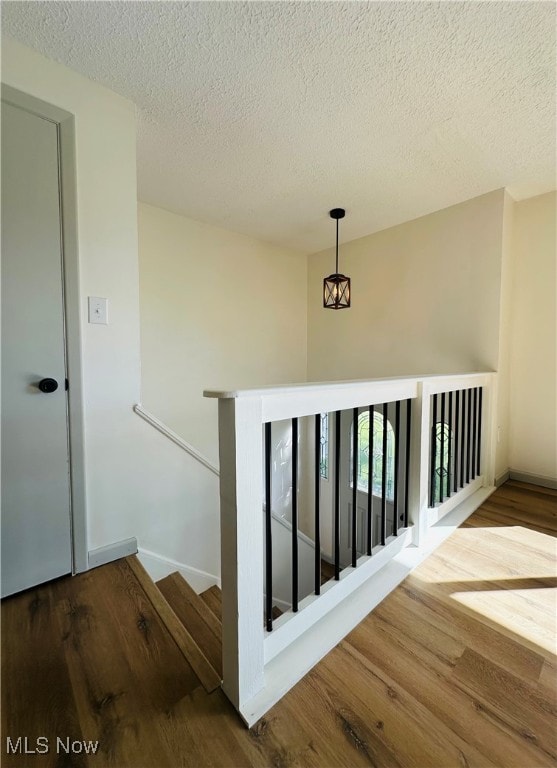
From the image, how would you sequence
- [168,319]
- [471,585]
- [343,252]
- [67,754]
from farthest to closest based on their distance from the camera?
1. [343,252]
2. [168,319]
3. [471,585]
4. [67,754]

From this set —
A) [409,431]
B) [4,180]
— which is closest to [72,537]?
[4,180]

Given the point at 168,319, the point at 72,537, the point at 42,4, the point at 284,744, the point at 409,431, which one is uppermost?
the point at 42,4

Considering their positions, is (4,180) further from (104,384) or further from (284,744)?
(284,744)

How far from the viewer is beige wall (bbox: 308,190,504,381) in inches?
103

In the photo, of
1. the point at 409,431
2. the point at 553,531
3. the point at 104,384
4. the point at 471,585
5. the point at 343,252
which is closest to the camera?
the point at 471,585

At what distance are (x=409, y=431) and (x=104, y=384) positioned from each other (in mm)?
1657

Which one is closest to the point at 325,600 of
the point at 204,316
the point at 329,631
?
the point at 329,631

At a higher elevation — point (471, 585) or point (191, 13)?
point (191, 13)

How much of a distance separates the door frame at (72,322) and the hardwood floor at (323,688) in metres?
0.26

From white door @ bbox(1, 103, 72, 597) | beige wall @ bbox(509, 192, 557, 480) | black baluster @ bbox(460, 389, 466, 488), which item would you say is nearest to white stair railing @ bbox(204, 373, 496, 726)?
black baluster @ bbox(460, 389, 466, 488)

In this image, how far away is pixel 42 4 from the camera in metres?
1.18

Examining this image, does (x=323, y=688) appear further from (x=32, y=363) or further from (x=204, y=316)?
(x=204, y=316)

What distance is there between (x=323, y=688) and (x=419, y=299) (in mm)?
3056

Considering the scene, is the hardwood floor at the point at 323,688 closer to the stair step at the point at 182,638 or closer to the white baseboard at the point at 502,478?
the stair step at the point at 182,638
